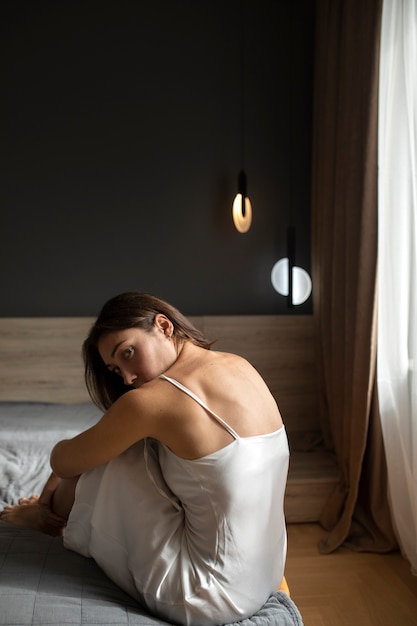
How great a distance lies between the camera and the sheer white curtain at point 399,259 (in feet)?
7.65

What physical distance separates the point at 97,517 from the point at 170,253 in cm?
235

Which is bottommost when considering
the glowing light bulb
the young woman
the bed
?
the bed

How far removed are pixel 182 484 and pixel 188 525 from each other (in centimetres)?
10

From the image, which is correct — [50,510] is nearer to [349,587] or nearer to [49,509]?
[49,509]

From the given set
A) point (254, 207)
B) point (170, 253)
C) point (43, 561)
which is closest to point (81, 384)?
point (170, 253)

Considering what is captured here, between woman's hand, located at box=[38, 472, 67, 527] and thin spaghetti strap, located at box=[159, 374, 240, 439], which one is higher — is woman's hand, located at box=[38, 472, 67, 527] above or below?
below

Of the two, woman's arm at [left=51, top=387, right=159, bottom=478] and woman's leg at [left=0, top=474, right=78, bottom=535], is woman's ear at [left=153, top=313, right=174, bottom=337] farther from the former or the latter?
woman's leg at [left=0, top=474, right=78, bottom=535]

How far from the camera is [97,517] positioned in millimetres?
1354

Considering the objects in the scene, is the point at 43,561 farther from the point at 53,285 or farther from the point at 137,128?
the point at 137,128

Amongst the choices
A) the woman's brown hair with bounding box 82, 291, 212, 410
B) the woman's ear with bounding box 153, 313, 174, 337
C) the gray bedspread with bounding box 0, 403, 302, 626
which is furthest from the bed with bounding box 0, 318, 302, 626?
the woman's ear with bounding box 153, 313, 174, 337

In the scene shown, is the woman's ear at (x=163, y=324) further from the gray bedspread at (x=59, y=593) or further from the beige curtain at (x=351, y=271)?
the beige curtain at (x=351, y=271)

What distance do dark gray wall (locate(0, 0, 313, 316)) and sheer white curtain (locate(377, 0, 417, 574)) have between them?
110 centimetres

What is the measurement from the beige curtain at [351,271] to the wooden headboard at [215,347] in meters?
0.26

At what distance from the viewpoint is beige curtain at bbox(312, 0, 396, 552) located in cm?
261
